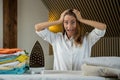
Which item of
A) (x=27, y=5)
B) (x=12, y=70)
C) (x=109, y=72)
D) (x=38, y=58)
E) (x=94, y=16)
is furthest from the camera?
(x=27, y=5)

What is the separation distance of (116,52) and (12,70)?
4903 millimetres

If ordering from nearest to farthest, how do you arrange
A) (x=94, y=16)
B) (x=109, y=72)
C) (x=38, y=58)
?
(x=109, y=72), (x=38, y=58), (x=94, y=16)

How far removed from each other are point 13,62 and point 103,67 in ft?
1.52

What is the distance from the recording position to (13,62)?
130 cm

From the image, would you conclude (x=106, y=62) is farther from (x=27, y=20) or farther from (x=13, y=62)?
(x=27, y=20)

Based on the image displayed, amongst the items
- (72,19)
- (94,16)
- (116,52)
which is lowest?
(116,52)

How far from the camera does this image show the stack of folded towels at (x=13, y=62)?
1.25 metres

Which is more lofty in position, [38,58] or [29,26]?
[29,26]

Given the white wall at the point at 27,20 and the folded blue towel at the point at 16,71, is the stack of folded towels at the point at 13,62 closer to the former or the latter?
the folded blue towel at the point at 16,71

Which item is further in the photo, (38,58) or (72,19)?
(72,19)

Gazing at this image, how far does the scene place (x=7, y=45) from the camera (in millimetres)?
5941

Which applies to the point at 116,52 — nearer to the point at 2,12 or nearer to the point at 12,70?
the point at 2,12

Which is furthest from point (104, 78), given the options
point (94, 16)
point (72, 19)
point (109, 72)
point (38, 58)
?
point (94, 16)

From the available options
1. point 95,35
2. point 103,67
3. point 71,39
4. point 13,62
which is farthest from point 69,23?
point 103,67
